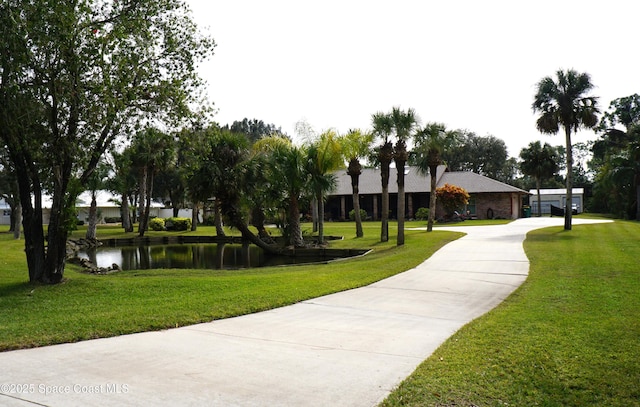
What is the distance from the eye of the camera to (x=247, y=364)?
559cm

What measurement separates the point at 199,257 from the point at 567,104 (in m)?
20.9

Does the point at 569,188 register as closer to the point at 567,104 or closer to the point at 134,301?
the point at 567,104

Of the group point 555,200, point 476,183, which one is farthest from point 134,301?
point 555,200

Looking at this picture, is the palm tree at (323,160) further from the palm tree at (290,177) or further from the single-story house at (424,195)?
the single-story house at (424,195)

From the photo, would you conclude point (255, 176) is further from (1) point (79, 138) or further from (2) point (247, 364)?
(2) point (247, 364)

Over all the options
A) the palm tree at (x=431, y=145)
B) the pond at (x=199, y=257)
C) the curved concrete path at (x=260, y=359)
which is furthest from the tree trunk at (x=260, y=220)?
the curved concrete path at (x=260, y=359)

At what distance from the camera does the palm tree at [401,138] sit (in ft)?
74.7

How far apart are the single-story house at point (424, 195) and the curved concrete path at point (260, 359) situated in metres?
35.2

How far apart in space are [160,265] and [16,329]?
47.1ft

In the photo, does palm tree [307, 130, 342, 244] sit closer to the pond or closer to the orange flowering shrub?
the pond

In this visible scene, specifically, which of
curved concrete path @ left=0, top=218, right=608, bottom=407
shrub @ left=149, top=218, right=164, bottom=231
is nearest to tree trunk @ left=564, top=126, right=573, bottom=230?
curved concrete path @ left=0, top=218, right=608, bottom=407

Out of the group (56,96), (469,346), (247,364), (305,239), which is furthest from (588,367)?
(305,239)

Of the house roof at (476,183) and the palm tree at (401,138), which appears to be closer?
the palm tree at (401,138)

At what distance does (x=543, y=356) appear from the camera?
569 centimetres
